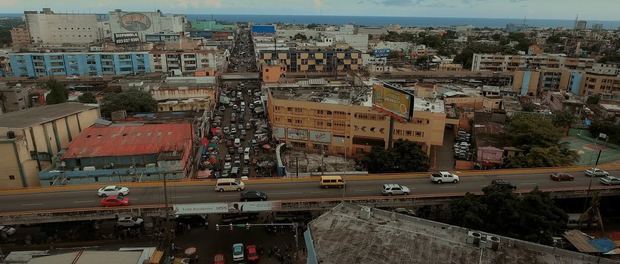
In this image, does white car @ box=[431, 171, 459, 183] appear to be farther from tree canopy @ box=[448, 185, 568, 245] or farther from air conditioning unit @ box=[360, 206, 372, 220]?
air conditioning unit @ box=[360, 206, 372, 220]

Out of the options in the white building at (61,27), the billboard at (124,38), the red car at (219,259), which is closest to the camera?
the red car at (219,259)

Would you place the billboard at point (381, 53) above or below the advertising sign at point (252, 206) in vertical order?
above

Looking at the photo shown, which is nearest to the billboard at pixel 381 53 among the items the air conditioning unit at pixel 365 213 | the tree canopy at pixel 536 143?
the tree canopy at pixel 536 143

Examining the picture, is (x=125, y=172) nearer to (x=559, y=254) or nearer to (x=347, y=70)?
(x=559, y=254)

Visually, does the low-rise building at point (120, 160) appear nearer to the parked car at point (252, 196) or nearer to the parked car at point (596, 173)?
the parked car at point (252, 196)

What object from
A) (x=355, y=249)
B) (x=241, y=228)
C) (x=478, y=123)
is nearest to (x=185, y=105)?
(x=241, y=228)

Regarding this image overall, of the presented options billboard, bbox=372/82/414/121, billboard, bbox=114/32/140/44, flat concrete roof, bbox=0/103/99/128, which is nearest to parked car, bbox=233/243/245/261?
billboard, bbox=372/82/414/121

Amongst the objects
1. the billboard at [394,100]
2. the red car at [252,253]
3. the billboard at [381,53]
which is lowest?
the red car at [252,253]
